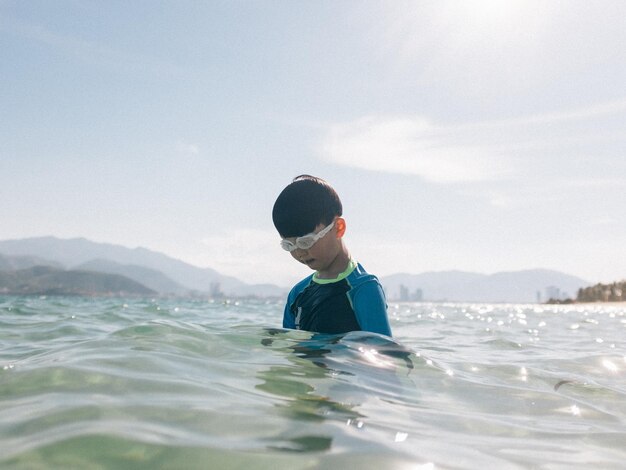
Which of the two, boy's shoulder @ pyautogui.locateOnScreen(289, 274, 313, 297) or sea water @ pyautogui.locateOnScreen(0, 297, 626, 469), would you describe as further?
boy's shoulder @ pyautogui.locateOnScreen(289, 274, 313, 297)

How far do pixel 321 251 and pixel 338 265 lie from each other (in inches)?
8.8

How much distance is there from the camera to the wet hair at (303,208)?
3971 millimetres

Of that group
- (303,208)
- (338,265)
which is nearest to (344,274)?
(338,265)

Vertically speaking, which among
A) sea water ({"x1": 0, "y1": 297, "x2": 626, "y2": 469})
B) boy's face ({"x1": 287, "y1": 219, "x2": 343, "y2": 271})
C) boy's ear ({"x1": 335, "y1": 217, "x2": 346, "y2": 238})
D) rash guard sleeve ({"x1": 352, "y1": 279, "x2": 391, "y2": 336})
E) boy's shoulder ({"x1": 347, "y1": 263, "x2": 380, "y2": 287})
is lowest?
sea water ({"x1": 0, "y1": 297, "x2": 626, "y2": 469})

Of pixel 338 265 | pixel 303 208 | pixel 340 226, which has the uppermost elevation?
pixel 303 208

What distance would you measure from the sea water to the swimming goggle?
28.8 inches

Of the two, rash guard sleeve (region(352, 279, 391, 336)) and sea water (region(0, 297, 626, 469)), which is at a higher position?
rash guard sleeve (region(352, 279, 391, 336))

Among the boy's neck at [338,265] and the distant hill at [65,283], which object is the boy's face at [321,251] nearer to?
the boy's neck at [338,265]

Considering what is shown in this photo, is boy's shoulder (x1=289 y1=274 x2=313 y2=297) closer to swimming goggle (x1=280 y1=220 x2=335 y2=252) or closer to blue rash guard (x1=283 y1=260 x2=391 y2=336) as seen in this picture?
blue rash guard (x1=283 y1=260 x2=391 y2=336)

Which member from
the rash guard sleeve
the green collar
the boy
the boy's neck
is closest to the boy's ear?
the boy

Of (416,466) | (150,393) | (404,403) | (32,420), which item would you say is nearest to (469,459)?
(416,466)

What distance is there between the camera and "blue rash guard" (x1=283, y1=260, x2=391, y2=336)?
12.7 ft

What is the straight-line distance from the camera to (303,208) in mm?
3973

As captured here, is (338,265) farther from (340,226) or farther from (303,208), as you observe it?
(303,208)
